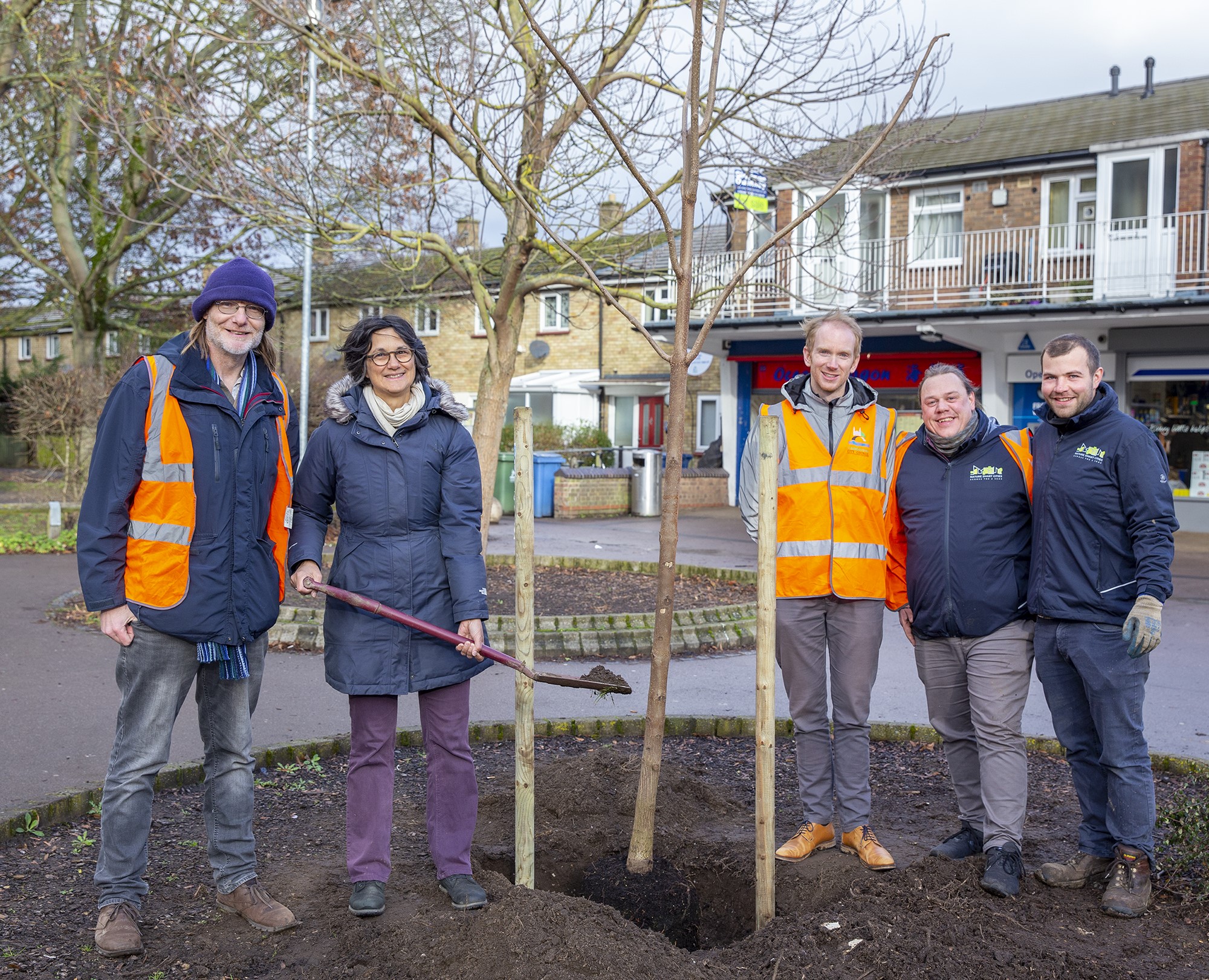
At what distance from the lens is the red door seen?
3148cm

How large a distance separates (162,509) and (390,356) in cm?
89

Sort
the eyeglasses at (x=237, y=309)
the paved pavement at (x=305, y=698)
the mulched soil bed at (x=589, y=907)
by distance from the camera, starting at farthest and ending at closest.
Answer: the paved pavement at (x=305, y=698) < the eyeglasses at (x=237, y=309) < the mulched soil bed at (x=589, y=907)

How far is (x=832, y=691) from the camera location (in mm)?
4301

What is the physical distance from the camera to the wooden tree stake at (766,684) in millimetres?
3693

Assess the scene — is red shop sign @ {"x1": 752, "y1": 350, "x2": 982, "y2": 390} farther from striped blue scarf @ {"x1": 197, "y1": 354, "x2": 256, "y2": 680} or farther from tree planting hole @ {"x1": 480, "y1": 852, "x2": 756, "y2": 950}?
striped blue scarf @ {"x1": 197, "y1": 354, "x2": 256, "y2": 680}

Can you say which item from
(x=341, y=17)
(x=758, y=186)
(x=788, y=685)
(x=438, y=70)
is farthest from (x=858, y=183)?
(x=788, y=685)

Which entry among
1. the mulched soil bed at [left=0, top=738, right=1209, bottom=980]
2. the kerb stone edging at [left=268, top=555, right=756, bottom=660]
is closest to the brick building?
the kerb stone edging at [left=268, top=555, right=756, bottom=660]

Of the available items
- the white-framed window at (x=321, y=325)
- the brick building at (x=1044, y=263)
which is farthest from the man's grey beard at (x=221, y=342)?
the white-framed window at (x=321, y=325)

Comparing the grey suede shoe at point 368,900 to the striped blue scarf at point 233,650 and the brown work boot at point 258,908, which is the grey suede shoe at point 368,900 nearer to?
the brown work boot at point 258,908

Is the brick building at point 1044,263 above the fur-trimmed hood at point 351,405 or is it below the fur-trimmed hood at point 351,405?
above

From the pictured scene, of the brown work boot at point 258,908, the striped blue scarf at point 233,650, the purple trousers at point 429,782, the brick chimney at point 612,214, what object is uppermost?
the brick chimney at point 612,214

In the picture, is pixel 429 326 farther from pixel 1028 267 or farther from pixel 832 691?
pixel 832 691

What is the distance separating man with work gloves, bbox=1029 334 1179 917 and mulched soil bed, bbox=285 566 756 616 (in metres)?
5.50

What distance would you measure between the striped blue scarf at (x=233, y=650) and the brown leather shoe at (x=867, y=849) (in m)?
2.32
